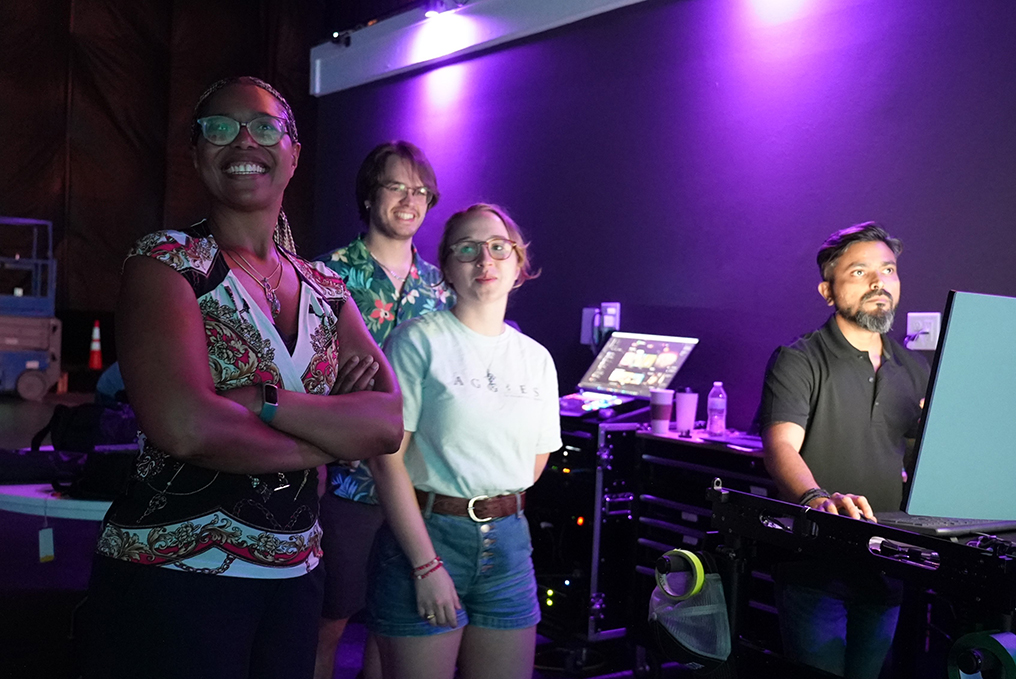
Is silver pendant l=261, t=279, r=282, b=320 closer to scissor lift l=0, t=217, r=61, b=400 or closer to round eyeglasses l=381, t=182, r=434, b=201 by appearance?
round eyeglasses l=381, t=182, r=434, b=201

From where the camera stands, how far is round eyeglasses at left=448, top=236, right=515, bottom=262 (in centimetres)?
203

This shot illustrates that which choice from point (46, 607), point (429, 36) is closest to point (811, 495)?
point (46, 607)

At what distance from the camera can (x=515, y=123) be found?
5.22 metres

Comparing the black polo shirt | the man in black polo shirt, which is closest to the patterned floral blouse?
the man in black polo shirt

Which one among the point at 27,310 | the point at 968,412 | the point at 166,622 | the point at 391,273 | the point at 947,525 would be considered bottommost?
the point at 166,622

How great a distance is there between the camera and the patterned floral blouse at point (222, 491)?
1.24m

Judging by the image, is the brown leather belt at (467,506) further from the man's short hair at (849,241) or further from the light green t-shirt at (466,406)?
the man's short hair at (849,241)

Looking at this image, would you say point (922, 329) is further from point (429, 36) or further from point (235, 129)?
point (429, 36)

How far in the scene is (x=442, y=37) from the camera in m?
5.63

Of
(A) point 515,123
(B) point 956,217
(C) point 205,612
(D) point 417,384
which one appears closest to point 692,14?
(A) point 515,123

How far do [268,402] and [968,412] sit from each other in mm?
1157

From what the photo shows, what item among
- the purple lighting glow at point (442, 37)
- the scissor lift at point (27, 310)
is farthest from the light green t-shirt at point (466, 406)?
the scissor lift at point (27, 310)

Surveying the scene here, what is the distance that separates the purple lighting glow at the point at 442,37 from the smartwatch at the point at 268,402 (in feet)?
14.6

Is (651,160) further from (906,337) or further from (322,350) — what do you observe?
(322,350)
